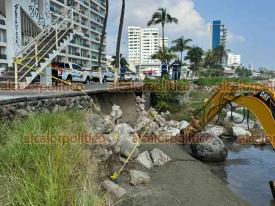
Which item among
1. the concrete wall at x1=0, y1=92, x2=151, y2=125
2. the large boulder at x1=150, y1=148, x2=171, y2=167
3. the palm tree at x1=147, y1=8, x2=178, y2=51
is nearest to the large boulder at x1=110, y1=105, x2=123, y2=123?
the concrete wall at x1=0, y1=92, x2=151, y2=125

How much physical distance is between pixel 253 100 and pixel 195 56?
79.3 m

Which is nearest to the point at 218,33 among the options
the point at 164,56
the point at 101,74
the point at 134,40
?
the point at 134,40

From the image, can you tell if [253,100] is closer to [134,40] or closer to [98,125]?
[98,125]

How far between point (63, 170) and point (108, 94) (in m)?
15.0

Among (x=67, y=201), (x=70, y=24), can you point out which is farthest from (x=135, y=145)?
(x=70, y=24)

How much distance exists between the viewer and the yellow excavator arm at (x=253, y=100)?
38.9 ft

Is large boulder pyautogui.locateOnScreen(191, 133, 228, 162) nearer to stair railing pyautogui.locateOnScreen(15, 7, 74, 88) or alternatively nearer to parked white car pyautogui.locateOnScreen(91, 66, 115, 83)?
stair railing pyautogui.locateOnScreen(15, 7, 74, 88)

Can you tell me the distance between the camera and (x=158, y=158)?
1417 cm

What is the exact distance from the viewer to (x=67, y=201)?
226 inches

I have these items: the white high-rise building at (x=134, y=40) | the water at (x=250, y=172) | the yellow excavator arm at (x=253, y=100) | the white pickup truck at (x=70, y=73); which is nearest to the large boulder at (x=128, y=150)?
the water at (x=250, y=172)

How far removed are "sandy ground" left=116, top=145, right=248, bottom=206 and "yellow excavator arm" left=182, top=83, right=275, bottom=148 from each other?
2.16 m

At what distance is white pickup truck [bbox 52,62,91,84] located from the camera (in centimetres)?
2909

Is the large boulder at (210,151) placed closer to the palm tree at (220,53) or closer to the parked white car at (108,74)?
the parked white car at (108,74)

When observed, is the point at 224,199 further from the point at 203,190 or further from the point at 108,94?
the point at 108,94
